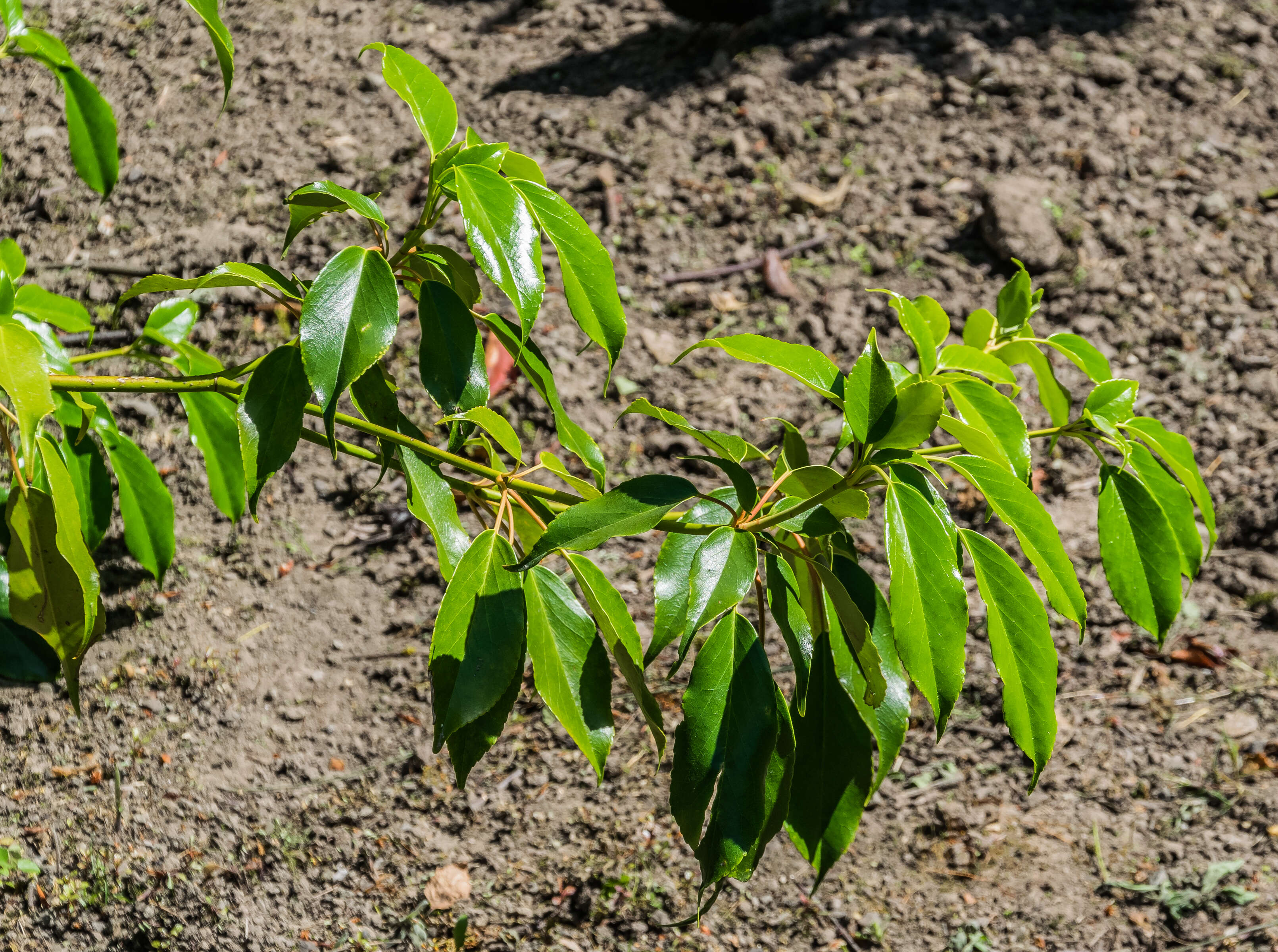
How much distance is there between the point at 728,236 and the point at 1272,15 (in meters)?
2.47

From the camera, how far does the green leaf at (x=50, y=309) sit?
5.04 feet

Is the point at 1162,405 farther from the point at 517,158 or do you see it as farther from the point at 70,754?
the point at 70,754

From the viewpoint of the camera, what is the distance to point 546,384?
3.80 ft

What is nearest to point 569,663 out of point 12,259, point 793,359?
point 793,359

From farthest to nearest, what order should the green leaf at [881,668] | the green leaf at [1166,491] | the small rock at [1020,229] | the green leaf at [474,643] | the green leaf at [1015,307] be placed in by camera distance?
the small rock at [1020,229], the green leaf at [1015,307], the green leaf at [1166,491], the green leaf at [881,668], the green leaf at [474,643]

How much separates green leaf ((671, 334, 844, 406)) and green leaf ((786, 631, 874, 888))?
275 millimetres

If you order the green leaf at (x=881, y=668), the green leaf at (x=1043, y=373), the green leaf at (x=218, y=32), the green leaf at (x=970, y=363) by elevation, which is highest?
the green leaf at (x=218, y=32)

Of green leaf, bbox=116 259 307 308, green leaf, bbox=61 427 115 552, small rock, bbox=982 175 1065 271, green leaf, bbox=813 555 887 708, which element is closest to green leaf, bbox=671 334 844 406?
green leaf, bbox=813 555 887 708

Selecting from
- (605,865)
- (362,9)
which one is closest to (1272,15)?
(362,9)

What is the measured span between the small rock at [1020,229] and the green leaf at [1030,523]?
2255mm

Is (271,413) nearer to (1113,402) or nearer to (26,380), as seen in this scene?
(26,380)

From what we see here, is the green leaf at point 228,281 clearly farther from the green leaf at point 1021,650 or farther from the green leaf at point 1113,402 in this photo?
the green leaf at point 1113,402

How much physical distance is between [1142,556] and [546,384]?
28.9 inches

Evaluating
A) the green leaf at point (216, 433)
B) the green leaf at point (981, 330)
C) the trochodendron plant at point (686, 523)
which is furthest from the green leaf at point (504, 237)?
the green leaf at point (216, 433)
